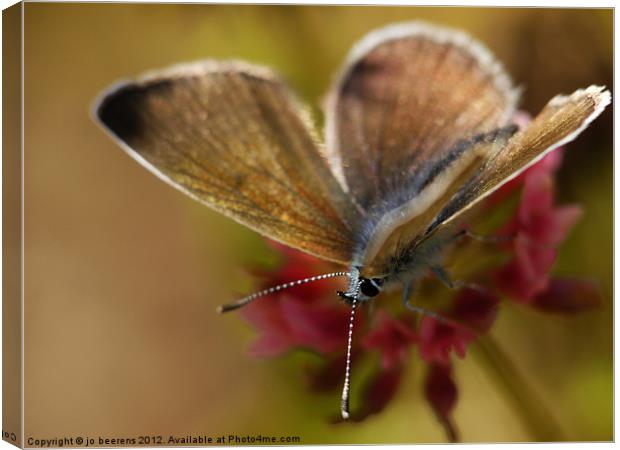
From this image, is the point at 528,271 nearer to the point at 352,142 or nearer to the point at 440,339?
the point at 440,339

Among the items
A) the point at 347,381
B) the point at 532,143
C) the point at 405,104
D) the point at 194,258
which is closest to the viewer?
the point at 532,143

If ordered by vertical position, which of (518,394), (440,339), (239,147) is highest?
(239,147)

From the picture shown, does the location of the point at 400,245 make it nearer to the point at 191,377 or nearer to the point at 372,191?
the point at 372,191

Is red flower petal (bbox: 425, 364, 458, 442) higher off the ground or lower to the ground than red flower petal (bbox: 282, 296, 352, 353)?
lower

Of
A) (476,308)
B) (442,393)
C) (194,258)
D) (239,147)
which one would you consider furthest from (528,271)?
(194,258)

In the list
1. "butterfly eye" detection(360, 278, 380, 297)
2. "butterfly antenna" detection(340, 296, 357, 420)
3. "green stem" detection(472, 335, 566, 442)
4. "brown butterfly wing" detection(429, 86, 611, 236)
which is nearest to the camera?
"brown butterfly wing" detection(429, 86, 611, 236)

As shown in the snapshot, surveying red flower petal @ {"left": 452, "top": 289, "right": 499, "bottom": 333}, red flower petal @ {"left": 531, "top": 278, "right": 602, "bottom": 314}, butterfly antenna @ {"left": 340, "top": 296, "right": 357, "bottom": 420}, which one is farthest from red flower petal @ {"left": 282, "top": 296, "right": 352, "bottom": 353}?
red flower petal @ {"left": 531, "top": 278, "right": 602, "bottom": 314}

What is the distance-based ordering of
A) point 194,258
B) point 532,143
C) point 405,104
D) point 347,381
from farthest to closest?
point 194,258
point 405,104
point 347,381
point 532,143

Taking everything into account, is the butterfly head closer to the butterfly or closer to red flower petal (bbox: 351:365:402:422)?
the butterfly
